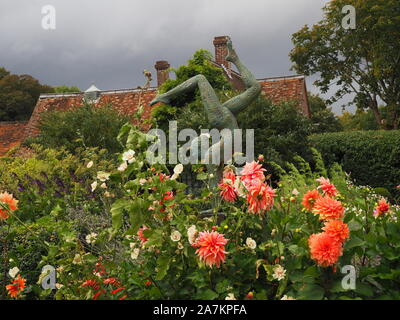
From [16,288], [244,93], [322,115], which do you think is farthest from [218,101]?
[322,115]

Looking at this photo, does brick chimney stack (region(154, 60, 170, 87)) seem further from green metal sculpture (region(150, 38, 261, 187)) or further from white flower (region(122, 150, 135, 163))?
white flower (region(122, 150, 135, 163))

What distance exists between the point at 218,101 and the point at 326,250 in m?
4.18

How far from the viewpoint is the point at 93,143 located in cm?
1466

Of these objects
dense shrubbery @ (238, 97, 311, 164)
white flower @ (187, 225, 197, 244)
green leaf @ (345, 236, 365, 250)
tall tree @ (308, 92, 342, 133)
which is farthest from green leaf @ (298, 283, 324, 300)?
tall tree @ (308, 92, 342, 133)

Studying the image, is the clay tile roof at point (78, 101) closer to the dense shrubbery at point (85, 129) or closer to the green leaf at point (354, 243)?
→ the dense shrubbery at point (85, 129)

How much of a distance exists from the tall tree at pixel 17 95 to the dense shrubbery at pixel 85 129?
875 inches

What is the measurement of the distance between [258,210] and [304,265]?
1.22 feet

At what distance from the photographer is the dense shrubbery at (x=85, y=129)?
1455cm

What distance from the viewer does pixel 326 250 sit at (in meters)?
2.06

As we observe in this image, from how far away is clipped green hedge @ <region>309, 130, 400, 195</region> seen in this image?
1392cm

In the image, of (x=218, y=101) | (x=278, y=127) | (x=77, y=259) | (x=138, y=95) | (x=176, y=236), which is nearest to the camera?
(x=176, y=236)

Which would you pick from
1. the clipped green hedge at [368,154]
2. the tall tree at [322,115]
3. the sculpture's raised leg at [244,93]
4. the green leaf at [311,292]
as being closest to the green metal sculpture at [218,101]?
the sculpture's raised leg at [244,93]

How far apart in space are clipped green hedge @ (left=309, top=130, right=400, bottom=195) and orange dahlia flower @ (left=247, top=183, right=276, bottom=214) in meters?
12.0

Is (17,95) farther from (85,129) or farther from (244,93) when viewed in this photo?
(244,93)
